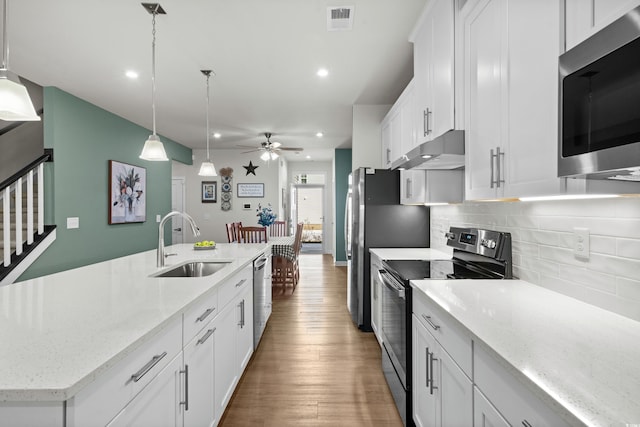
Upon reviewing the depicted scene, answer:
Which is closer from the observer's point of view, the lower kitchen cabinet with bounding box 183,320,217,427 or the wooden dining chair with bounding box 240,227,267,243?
the lower kitchen cabinet with bounding box 183,320,217,427

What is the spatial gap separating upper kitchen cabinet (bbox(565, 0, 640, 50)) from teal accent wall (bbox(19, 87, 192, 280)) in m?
4.40

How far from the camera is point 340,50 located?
2.76 meters

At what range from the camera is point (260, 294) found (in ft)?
9.85

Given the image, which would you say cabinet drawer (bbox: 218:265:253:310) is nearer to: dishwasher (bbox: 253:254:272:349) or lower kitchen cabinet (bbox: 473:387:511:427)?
dishwasher (bbox: 253:254:272:349)

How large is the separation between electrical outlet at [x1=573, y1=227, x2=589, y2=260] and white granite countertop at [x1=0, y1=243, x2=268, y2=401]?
5.39 feet

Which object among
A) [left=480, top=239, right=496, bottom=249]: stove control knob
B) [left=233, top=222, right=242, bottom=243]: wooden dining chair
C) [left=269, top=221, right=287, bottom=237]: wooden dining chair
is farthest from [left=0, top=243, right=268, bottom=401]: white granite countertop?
[left=269, top=221, right=287, bottom=237]: wooden dining chair

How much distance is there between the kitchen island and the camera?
0.75 metres

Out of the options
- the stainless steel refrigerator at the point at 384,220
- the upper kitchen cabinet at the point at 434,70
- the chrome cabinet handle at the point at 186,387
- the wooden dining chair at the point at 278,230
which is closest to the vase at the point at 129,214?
the wooden dining chair at the point at 278,230

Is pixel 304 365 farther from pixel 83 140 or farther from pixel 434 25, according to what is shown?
pixel 83 140

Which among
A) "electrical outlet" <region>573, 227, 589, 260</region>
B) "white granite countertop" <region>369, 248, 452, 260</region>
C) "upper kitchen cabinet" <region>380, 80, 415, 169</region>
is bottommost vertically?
"white granite countertop" <region>369, 248, 452, 260</region>

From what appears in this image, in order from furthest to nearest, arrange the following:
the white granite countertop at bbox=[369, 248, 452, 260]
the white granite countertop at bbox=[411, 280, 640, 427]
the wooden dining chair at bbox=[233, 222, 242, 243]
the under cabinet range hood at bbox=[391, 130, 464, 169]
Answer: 1. the wooden dining chair at bbox=[233, 222, 242, 243]
2. the white granite countertop at bbox=[369, 248, 452, 260]
3. the under cabinet range hood at bbox=[391, 130, 464, 169]
4. the white granite countertop at bbox=[411, 280, 640, 427]

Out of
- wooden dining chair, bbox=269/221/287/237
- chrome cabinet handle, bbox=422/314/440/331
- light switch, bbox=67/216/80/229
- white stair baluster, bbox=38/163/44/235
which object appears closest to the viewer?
chrome cabinet handle, bbox=422/314/440/331

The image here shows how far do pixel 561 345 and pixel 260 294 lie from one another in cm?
243

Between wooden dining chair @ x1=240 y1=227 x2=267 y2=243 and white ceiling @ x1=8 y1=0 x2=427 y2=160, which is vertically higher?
white ceiling @ x1=8 y1=0 x2=427 y2=160
